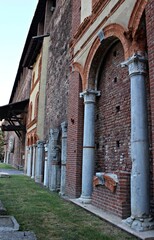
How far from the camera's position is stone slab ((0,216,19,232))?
3834mm

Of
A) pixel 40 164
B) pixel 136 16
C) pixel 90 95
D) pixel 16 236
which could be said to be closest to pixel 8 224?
pixel 16 236

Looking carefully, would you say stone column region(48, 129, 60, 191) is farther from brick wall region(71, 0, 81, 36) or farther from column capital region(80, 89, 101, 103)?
brick wall region(71, 0, 81, 36)

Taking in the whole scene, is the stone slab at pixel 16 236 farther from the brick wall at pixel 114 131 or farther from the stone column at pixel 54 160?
the stone column at pixel 54 160

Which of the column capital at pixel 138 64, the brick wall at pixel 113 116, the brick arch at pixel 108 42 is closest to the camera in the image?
the column capital at pixel 138 64

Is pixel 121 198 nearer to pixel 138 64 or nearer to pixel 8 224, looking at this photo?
pixel 8 224

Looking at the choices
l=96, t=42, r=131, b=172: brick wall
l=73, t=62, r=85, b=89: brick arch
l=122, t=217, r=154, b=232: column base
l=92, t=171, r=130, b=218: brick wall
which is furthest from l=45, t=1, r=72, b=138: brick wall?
l=122, t=217, r=154, b=232: column base

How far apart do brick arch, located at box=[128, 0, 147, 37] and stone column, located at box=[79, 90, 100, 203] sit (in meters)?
2.43

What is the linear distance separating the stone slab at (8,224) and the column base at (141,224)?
186cm

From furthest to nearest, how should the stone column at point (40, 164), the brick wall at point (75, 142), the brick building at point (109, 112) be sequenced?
1. the stone column at point (40, 164)
2. the brick wall at point (75, 142)
3. the brick building at point (109, 112)

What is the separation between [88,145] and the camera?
6707 millimetres

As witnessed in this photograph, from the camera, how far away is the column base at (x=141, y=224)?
13.3ft

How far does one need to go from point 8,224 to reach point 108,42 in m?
4.66

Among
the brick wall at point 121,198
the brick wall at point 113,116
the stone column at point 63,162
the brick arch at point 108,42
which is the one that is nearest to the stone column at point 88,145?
the brick wall at point 113,116

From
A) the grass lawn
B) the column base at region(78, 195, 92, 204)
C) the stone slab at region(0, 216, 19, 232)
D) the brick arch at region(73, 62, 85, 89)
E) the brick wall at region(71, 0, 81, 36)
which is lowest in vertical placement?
the grass lawn
